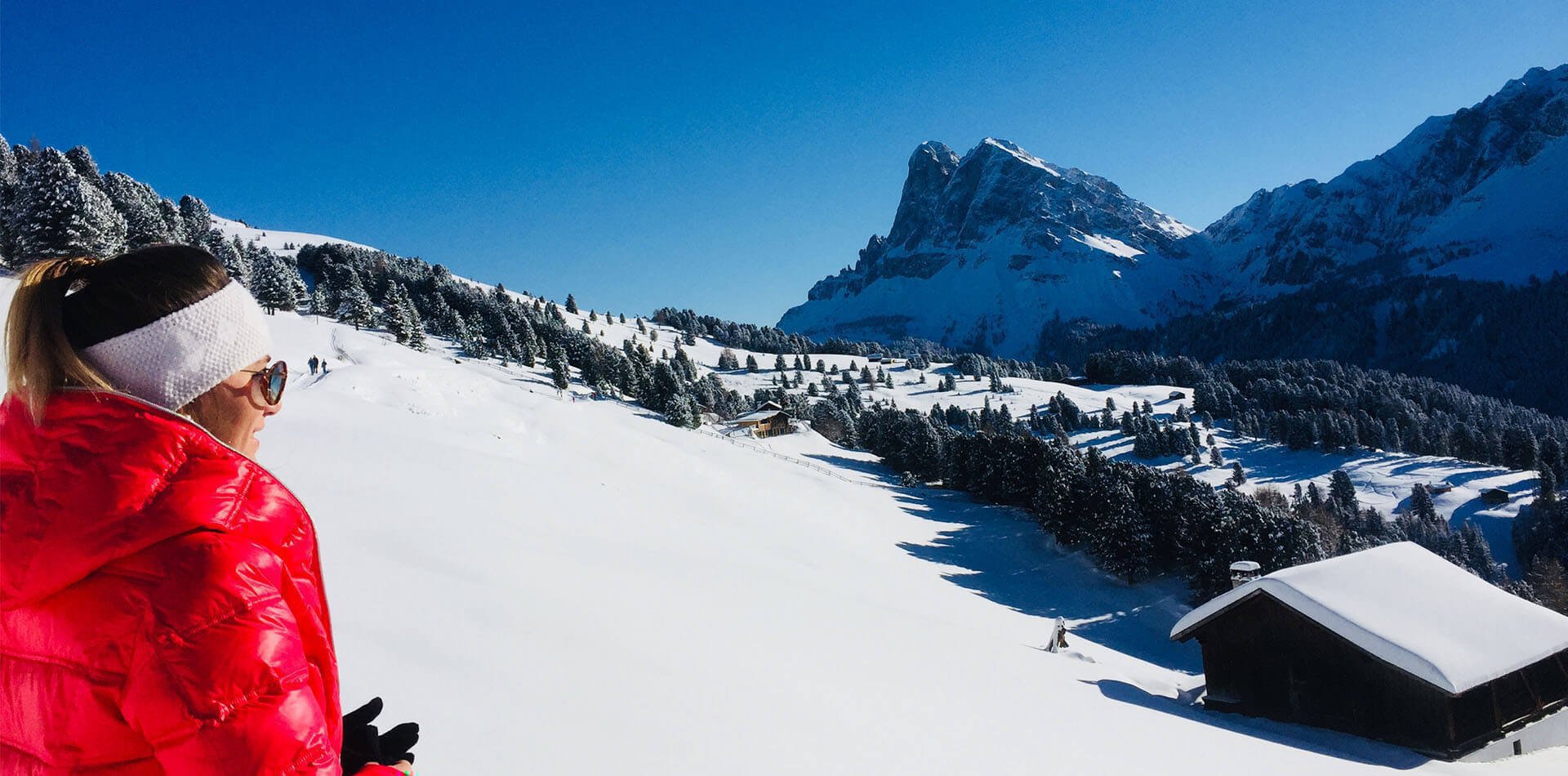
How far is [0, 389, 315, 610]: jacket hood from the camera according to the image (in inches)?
61.2

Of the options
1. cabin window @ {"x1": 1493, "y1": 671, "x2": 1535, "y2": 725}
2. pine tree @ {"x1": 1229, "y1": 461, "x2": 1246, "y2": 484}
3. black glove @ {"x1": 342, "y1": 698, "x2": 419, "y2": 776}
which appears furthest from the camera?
pine tree @ {"x1": 1229, "y1": 461, "x2": 1246, "y2": 484}

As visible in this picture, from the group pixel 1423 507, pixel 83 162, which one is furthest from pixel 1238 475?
pixel 83 162

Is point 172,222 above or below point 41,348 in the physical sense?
above

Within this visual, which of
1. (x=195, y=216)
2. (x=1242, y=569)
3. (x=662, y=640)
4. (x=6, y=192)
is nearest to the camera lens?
(x=662, y=640)

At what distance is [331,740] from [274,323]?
65716 mm

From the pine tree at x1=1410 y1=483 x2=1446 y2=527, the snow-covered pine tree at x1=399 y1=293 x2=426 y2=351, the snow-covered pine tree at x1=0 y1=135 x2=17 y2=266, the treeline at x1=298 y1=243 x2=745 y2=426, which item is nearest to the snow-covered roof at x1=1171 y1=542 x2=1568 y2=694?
the treeline at x1=298 y1=243 x2=745 y2=426

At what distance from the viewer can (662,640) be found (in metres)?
8.68

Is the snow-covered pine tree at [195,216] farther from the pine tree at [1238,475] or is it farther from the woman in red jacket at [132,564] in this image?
the pine tree at [1238,475]

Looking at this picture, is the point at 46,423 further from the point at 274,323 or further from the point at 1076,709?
the point at 274,323

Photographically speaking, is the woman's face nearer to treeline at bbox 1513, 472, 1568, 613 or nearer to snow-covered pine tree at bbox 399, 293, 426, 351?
snow-covered pine tree at bbox 399, 293, 426, 351

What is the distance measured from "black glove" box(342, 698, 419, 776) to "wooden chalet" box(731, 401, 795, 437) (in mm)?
67295

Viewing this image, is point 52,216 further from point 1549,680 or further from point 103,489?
point 1549,680

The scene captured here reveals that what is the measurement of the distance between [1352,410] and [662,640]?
15530 cm

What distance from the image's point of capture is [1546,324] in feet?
606
